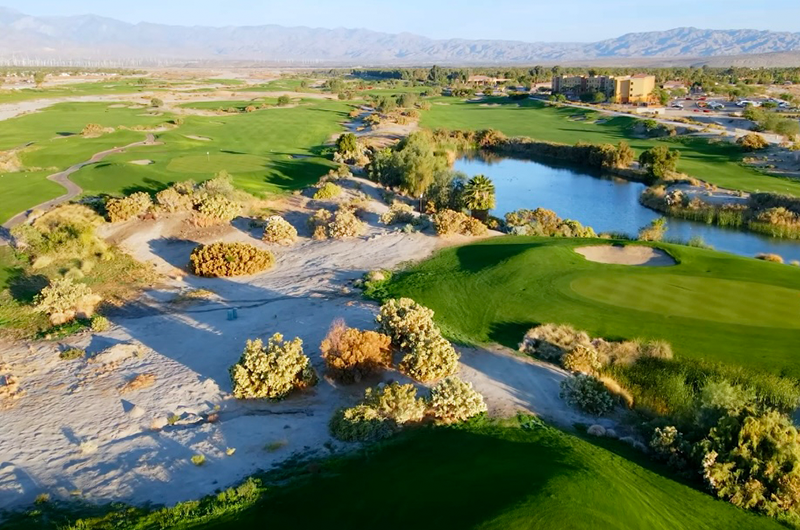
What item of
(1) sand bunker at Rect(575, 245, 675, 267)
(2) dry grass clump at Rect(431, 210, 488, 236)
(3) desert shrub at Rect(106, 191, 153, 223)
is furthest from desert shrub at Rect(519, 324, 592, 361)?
(3) desert shrub at Rect(106, 191, 153, 223)

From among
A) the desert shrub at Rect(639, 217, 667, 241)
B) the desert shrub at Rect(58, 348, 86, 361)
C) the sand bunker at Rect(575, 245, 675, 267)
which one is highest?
the sand bunker at Rect(575, 245, 675, 267)

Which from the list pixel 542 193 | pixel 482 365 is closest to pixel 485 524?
pixel 482 365

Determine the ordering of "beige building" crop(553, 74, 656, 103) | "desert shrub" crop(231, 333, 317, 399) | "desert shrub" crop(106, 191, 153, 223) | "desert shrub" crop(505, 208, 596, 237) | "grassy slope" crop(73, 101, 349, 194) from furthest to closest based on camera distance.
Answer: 1. "beige building" crop(553, 74, 656, 103)
2. "grassy slope" crop(73, 101, 349, 194)
3. "desert shrub" crop(505, 208, 596, 237)
4. "desert shrub" crop(106, 191, 153, 223)
5. "desert shrub" crop(231, 333, 317, 399)

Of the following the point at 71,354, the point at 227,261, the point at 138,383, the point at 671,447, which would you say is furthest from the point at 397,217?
the point at 671,447

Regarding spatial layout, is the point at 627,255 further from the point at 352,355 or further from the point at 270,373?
the point at 270,373

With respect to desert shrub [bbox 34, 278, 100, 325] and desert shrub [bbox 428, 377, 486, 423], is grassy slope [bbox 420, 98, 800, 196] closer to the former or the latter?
desert shrub [bbox 428, 377, 486, 423]

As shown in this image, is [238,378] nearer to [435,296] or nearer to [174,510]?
[174,510]
